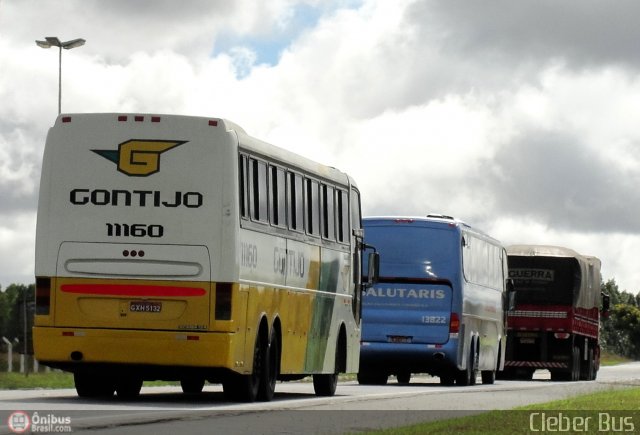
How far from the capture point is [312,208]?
1070 inches

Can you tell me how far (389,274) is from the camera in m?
36.5

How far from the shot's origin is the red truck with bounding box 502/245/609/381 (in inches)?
1868

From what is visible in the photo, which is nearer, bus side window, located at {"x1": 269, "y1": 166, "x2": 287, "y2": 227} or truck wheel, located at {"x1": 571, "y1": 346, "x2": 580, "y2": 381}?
bus side window, located at {"x1": 269, "y1": 166, "x2": 287, "y2": 227}

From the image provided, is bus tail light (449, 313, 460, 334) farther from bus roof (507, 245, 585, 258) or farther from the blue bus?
bus roof (507, 245, 585, 258)

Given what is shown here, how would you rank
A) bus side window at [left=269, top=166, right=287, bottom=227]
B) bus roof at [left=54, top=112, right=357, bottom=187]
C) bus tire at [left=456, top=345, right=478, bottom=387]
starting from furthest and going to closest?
bus tire at [left=456, top=345, right=478, bottom=387], bus side window at [left=269, top=166, right=287, bottom=227], bus roof at [left=54, top=112, right=357, bottom=187]

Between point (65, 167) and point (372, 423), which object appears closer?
point (372, 423)

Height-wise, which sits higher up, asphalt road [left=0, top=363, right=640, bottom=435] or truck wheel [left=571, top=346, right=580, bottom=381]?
truck wheel [left=571, top=346, right=580, bottom=381]

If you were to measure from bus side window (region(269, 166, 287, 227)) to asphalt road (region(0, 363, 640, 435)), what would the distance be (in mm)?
2551

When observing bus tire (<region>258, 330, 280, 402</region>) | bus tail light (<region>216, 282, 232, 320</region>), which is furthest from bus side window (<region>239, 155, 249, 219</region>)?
bus tire (<region>258, 330, 280, 402</region>)

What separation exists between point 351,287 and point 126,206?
769 centimetres

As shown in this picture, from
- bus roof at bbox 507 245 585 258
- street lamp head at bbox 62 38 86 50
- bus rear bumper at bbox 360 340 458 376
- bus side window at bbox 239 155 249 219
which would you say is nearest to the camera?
bus side window at bbox 239 155 249 219

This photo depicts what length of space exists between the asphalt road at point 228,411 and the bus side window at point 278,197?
2551 mm

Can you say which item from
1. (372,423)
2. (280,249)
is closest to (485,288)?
(280,249)

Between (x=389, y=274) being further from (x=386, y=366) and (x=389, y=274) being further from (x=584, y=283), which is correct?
(x=584, y=283)
